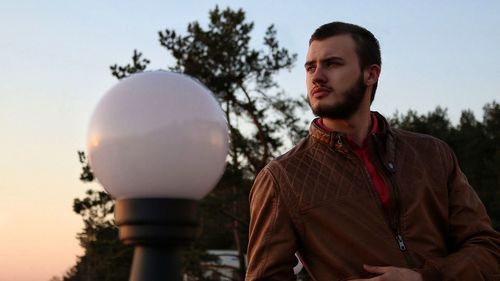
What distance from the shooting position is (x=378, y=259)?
1647 mm

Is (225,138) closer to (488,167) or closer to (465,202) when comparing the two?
(465,202)

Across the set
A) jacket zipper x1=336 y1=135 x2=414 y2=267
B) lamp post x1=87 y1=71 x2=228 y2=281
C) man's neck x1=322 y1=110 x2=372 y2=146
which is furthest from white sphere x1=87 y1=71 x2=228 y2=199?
man's neck x1=322 y1=110 x2=372 y2=146

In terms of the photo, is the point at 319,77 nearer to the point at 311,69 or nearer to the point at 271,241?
the point at 311,69

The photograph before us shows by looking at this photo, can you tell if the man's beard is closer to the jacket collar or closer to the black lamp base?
the jacket collar

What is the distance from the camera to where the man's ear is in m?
1.94

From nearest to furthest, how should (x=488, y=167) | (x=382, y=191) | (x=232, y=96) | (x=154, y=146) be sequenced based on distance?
(x=154, y=146), (x=382, y=191), (x=232, y=96), (x=488, y=167)

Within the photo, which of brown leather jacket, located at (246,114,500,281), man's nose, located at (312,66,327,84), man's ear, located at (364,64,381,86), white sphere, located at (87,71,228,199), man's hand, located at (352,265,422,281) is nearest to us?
white sphere, located at (87,71,228,199)

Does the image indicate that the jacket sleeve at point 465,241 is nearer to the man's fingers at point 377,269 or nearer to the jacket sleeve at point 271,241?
the man's fingers at point 377,269

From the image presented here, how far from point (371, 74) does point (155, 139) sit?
1.26 meters

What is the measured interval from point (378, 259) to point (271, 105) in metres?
13.8

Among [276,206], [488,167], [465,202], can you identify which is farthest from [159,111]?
[488,167]

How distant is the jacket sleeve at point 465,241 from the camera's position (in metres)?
1.65

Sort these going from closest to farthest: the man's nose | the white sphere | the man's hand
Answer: the white sphere
the man's hand
the man's nose

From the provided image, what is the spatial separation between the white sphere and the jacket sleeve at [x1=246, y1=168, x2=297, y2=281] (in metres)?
0.77
